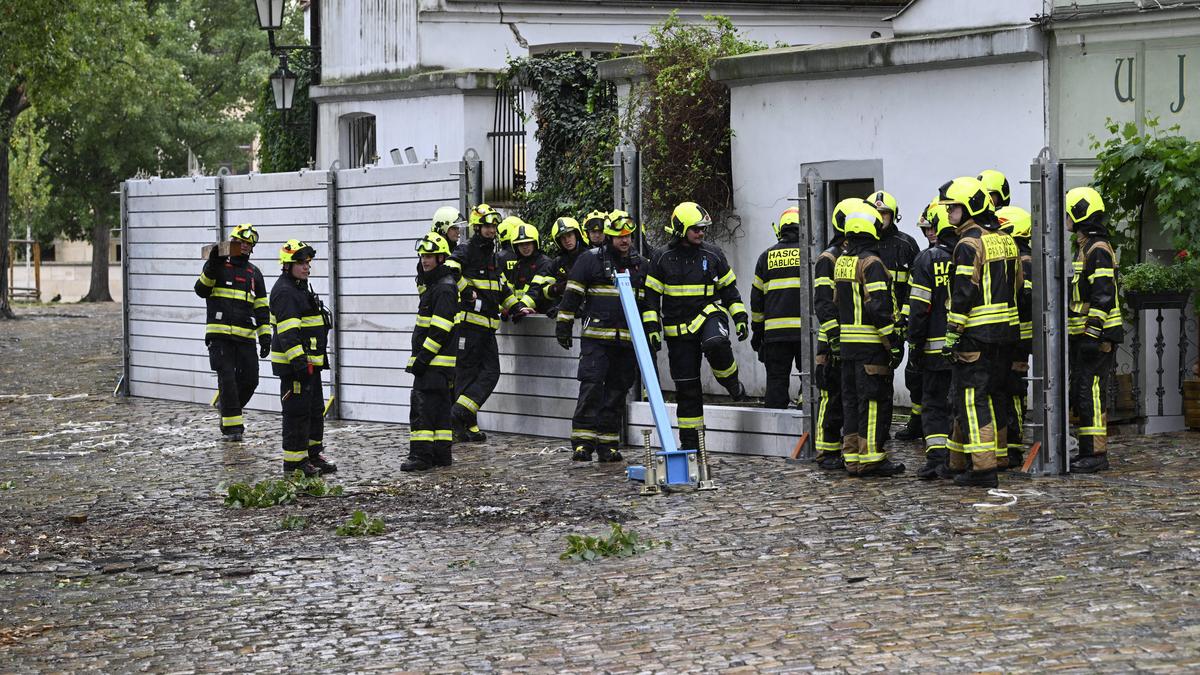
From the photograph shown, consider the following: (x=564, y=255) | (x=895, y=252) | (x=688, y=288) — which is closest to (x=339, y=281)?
(x=564, y=255)

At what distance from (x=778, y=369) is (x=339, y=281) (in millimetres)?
4683

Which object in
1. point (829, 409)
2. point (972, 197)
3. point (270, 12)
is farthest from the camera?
point (270, 12)

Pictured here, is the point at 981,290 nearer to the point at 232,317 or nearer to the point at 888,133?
the point at 888,133

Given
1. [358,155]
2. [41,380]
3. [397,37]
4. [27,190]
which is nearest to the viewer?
[41,380]

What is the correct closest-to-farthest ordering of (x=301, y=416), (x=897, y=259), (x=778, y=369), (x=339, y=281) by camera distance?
(x=897, y=259), (x=301, y=416), (x=778, y=369), (x=339, y=281)

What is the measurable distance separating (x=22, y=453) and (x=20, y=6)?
17047 mm

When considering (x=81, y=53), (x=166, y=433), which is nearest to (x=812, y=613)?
(x=166, y=433)

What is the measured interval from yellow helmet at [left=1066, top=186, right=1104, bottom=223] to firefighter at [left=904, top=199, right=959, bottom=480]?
1087 mm

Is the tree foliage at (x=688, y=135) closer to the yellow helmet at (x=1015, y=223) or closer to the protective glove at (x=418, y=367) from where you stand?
the protective glove at (x=418, y=367)

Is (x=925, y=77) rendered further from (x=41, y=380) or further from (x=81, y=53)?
(x=81, y=53)

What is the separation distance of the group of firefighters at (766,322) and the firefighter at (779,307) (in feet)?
0.06

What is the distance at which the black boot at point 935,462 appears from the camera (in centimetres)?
1148

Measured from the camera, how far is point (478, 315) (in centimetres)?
1423

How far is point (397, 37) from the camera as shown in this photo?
23891 millimetres
